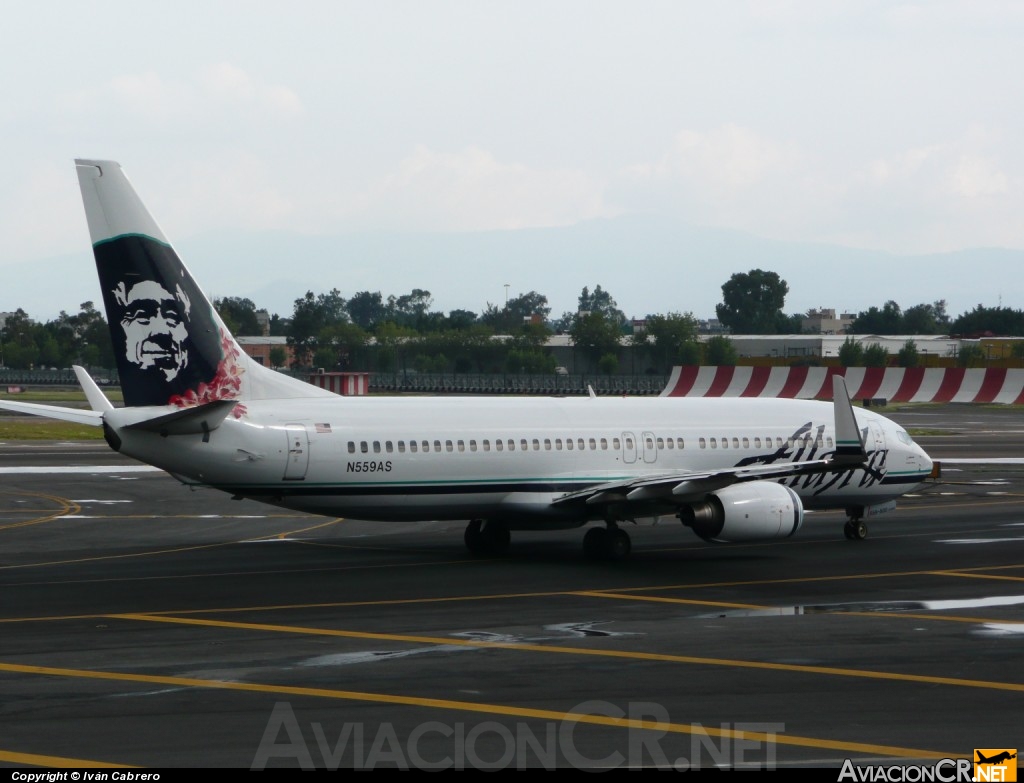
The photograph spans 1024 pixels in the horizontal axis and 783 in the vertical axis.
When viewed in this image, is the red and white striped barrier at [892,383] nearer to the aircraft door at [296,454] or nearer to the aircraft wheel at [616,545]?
the aircraft wheel at [616,545]

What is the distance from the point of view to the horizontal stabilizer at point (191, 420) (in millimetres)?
27812

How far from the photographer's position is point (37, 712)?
16469mm

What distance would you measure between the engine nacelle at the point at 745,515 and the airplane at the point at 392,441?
0.03m

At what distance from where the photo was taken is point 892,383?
287ft

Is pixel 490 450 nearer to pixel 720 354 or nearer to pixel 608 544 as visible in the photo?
pixel 608 544

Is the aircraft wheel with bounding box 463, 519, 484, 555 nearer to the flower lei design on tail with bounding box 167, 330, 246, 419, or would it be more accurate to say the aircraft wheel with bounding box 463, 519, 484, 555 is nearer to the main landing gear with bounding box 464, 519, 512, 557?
the main landing gear with bounding box 464, 519, 512, 557

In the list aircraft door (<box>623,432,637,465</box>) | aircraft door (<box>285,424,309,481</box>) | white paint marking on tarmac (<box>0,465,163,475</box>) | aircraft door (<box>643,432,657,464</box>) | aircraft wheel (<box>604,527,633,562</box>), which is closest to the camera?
aircraft door (<box>285,424,309,481</box>)

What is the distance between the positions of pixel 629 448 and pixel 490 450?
4083mm

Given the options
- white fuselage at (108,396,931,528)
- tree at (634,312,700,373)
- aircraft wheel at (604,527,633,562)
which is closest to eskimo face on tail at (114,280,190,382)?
white fuselage at (108,396,931,528)

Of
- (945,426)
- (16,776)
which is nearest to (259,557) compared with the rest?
(16,776)

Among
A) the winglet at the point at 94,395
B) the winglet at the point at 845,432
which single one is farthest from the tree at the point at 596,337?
the winglet at the point at 94,395

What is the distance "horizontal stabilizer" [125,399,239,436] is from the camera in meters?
27.8

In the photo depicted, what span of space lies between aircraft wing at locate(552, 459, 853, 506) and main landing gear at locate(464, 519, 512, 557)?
229cm

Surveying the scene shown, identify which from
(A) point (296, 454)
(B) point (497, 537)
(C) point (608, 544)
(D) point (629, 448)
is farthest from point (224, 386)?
(D) point (629, 448)
